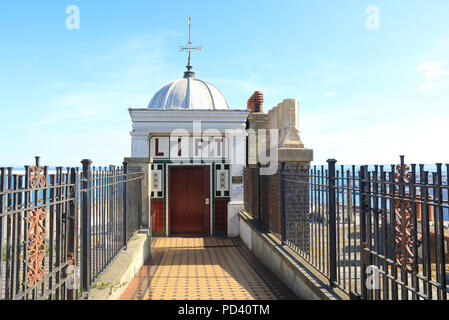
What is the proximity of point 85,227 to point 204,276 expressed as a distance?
3.11 meters

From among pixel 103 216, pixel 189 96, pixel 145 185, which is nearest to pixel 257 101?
pixel 189 96

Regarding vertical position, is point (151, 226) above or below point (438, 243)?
below

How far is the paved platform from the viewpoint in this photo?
19.1 feet

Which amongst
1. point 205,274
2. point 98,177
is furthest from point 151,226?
point 98,177

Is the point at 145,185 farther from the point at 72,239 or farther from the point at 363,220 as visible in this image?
the point at 363,220

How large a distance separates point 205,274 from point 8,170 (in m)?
5.18

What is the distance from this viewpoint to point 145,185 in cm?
1047

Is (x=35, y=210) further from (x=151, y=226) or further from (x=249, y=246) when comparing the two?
(x=151, y=226)

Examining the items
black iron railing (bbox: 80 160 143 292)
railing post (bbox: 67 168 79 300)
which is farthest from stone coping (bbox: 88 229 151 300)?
railing post (bbox: 67 168 79 300)

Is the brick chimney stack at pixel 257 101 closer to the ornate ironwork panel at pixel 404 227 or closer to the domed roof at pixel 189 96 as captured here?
the domed roof at pixel 189 96

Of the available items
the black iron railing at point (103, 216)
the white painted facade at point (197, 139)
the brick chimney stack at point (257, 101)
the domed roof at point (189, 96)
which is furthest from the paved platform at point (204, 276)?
the domed roof at point (189, 96)

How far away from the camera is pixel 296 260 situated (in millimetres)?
5805

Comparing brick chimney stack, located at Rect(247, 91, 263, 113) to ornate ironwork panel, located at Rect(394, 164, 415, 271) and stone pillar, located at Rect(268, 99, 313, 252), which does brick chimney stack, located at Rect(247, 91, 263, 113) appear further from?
ornate ironwork panel, located at Rect(394, 164, 415, 271)

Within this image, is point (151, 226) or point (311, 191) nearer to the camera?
point (311, 191)
